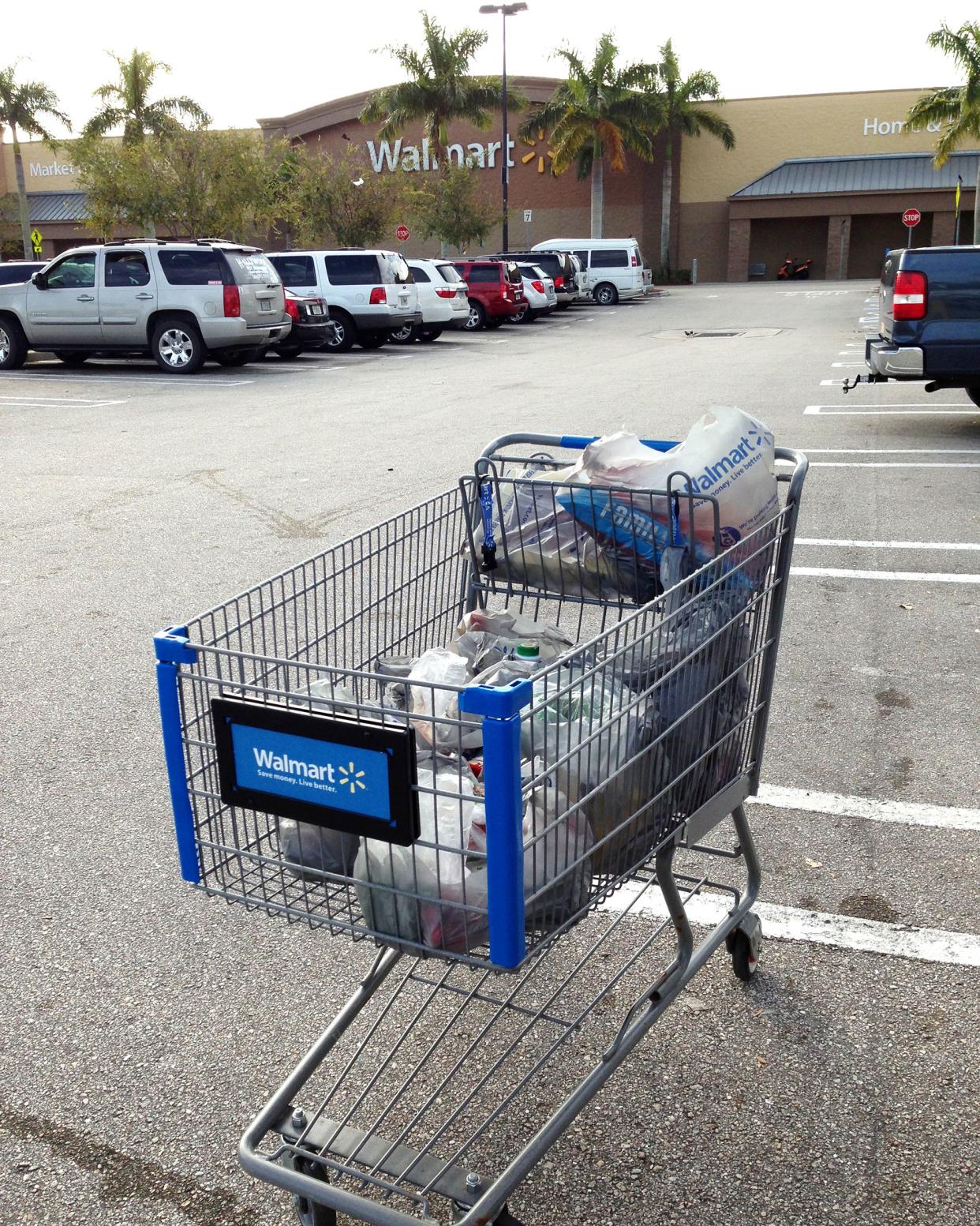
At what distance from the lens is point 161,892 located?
3420 millimetres

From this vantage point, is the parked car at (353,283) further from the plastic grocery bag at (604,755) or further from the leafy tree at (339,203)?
the plastic grocery bag at (604,755)

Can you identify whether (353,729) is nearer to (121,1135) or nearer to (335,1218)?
(335,1218)

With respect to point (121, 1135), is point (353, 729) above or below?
above

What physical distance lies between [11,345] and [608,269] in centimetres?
2250

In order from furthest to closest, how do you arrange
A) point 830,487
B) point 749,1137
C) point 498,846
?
point 830,487 → point 749,1137 → point 498,846

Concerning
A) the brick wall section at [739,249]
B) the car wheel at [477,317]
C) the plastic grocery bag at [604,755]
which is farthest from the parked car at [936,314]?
the brick wall section at [739,249]

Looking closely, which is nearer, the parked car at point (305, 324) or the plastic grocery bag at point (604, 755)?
the plastic grocery bag at point (604, 755)

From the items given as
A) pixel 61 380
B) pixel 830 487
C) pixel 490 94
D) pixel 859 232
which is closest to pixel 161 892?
pixel 830 487

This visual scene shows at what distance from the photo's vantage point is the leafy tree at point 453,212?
40312mm

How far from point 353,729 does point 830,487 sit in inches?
290

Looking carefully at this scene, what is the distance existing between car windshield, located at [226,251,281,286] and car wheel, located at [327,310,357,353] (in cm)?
360

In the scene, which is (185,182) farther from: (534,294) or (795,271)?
(795,271)

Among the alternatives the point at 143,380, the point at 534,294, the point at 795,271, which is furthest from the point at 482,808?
the point at 795,271

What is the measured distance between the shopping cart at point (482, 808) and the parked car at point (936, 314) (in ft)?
26.8
